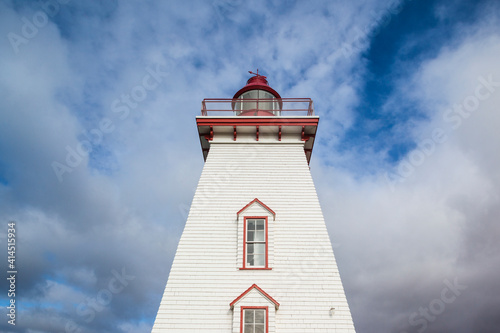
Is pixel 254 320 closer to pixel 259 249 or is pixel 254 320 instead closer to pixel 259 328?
pixel 259 328

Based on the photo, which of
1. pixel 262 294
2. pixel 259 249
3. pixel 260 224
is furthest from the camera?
pixel 260 224

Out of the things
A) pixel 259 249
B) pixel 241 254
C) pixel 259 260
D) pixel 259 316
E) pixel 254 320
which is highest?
pixel 259 249

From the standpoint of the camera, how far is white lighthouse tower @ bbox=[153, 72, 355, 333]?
12.2 m

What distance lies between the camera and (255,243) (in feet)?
44.9

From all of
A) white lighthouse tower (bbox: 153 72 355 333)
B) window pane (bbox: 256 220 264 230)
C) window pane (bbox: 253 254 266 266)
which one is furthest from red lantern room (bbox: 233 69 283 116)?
window pane (bbox: 253 254 266 266)

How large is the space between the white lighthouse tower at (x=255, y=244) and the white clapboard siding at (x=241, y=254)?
3 cm

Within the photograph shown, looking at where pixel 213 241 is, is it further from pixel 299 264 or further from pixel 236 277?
pixel 299 264

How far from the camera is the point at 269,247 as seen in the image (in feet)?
44.4

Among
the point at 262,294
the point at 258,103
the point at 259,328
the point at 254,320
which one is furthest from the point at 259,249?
the point at 258,103

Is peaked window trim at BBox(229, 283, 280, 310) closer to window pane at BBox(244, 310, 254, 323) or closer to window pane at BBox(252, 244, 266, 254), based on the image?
window pane at BBox(244, 310, 254, 323)

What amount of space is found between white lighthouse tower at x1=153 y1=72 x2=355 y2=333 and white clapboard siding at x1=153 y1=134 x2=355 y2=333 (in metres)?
0.03

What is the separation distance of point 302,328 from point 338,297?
168 cm

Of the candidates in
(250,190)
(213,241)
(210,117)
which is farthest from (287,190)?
(210,117)

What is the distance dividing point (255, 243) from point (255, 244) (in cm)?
4
